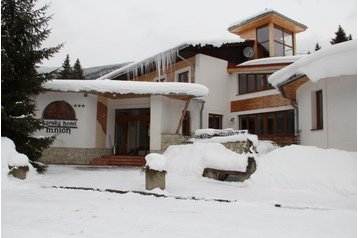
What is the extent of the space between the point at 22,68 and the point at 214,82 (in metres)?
10.5

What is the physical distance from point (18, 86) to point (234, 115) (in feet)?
38.6

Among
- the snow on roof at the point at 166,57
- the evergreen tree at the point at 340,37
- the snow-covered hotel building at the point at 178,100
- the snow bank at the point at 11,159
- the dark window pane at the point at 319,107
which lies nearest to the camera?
the snow bank at the point at 11,159

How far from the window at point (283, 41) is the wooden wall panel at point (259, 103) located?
14.3 feet

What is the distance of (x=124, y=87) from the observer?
569 inches

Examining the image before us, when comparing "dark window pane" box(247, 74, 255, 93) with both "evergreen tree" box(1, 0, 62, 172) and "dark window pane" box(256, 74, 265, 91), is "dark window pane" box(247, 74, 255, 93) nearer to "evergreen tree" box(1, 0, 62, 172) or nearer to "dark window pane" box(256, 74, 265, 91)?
"dark window pane" box(256, 74, 265, 91)

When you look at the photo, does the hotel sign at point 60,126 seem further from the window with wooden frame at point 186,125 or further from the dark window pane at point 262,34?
the dark window pane at point 262,34

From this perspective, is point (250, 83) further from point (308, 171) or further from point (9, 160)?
point (9, 160)

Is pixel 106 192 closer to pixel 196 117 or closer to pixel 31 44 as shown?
pixel 31 44

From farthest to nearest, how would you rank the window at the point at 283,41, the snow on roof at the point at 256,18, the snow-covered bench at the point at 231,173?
the window at the point at 283,41 < the snow on roof at the point at 256,18 < the snow-covered bench at the point at 231,173

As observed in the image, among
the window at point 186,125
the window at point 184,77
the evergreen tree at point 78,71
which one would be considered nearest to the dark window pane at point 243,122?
the window at point 186,125

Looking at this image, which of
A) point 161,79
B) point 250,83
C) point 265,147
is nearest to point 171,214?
point 265,147

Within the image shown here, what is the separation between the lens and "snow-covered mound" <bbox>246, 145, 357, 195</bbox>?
7789 mm

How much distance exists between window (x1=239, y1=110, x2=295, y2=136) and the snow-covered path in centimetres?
944

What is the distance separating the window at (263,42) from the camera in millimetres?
20688
